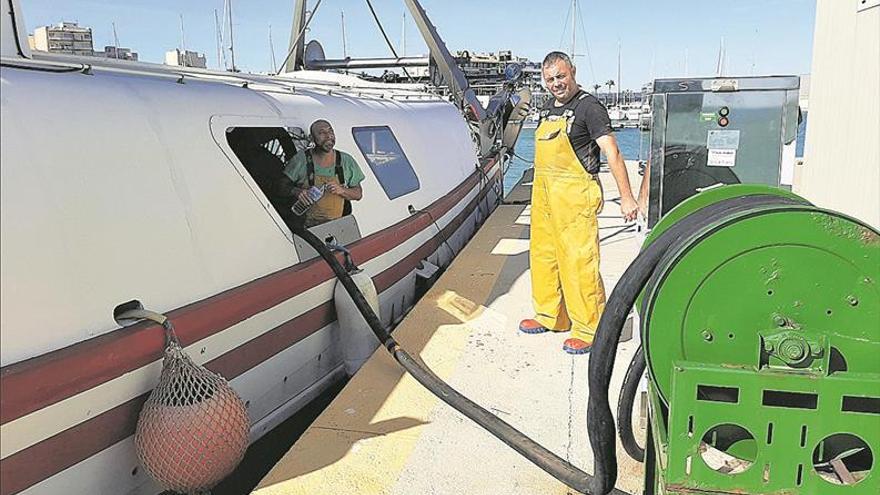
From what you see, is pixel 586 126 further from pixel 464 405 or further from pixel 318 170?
pixel 464 405

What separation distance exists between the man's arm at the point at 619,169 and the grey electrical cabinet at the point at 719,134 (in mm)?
235

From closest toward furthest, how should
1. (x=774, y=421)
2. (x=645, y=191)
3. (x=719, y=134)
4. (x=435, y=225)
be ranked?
1. (x=774, y=421)
2. (x=719, y=134)
3. (x=645, y=191)
4. (x=435, y=225)

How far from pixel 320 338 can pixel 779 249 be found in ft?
9.72

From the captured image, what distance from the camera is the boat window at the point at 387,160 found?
5582 millimetres

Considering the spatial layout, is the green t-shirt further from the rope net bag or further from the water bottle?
the rope net bag

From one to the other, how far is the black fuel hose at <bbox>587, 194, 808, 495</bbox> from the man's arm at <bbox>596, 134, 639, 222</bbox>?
6.91ft

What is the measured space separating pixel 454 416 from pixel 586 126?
6.40ft

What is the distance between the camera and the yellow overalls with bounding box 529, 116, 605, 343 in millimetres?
4391

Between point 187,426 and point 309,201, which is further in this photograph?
point 309,201

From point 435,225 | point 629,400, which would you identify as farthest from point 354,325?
point 435,225

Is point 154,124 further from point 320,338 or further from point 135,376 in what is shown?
point 320,338

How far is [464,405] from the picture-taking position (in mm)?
3436

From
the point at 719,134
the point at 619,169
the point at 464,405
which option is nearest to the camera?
the point at 464,405

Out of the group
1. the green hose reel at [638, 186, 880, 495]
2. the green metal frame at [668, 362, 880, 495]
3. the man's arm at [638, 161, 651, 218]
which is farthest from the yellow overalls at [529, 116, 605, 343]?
the green metal frame at [668, 362, 880, 495]
